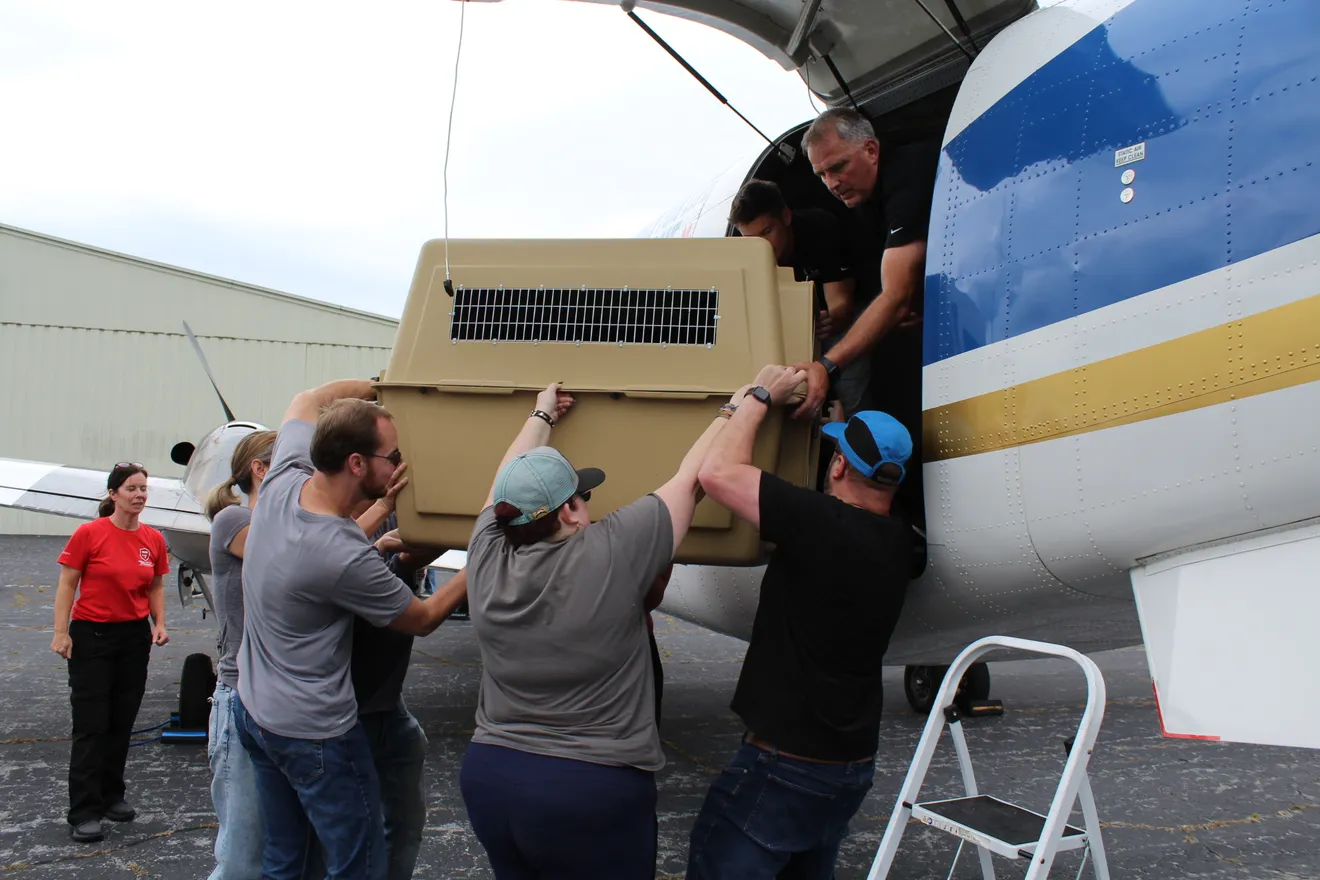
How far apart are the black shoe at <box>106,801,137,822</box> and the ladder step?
13.6ft

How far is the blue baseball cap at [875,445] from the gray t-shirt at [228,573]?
247cm

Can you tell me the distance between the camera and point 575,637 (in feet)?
8.03

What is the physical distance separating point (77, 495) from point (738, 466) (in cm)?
858

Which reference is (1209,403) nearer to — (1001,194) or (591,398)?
(1001,194)

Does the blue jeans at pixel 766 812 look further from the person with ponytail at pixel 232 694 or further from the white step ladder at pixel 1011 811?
the person with ponytail at pixel 232 694

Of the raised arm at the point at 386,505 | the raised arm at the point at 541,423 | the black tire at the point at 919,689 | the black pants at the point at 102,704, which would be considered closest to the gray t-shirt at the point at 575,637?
the raised arm at the point at 541,423

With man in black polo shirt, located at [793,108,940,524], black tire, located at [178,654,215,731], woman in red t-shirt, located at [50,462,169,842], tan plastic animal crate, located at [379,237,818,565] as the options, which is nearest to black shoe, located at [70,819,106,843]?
woman in red t-shirt, located at [50,462,169,842]

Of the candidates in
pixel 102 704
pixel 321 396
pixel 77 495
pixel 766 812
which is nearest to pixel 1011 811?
pixel 766 812

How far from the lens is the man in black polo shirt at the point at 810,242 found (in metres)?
4.10

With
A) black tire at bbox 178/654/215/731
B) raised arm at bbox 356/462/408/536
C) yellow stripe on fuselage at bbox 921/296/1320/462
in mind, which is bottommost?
black tire at bbox 178/654/215/731

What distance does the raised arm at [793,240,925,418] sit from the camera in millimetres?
3275

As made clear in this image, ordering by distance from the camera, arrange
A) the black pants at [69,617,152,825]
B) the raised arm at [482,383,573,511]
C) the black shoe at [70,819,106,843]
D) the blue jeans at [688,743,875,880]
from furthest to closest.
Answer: the black pants at [69,617,152,825] → the black shoe at [70,819,106,843] → the raised arm at [482,383,573,511] → the blue jeans at [688,743,875,880]

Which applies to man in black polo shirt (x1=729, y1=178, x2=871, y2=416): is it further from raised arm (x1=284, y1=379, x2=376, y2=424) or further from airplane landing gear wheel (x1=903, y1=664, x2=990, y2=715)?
airplane landing gear wheel (x1=903, y1=664, x2=990, y2=715)

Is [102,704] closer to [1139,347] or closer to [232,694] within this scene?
[232,694]
